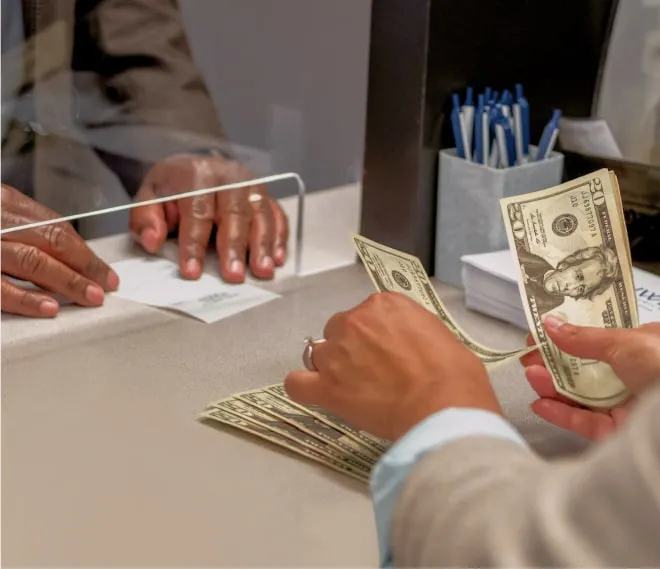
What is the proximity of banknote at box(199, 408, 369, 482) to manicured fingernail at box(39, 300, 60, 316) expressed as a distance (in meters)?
0.25

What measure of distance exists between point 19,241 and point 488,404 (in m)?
0.54

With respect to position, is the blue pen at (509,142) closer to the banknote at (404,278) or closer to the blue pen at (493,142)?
the blue pen at (493,142)

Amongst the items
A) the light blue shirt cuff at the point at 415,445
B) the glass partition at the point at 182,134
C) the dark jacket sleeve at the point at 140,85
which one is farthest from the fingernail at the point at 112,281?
the light blue shirt cuff at the point at 415,445

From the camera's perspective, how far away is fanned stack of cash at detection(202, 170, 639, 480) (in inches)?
28.4

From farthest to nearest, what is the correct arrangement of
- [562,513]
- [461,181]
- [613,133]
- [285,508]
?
[613,133], [461,181], [285,508], [562,513]

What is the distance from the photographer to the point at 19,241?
0.91 meters

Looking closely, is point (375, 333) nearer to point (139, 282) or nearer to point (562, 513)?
point (562, 513)

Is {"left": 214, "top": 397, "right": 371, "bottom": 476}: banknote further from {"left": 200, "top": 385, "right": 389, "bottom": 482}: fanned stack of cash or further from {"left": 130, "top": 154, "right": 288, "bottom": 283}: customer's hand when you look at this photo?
{"left": 130, "top": 154, "right": 288, "bottom": 283}: customer's hand

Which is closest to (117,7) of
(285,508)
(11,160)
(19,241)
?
(11,160)

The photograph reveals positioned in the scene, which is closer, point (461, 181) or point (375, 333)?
point (375, 333)

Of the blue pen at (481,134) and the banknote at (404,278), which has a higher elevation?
the blue pen at (481,134)

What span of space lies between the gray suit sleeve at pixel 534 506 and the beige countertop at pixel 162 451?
5.7 inches

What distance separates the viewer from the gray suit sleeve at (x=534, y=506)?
36 cm

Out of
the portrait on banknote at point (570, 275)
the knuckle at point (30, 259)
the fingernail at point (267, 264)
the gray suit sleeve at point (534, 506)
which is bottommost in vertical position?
the fingernail at point (267, 264)
